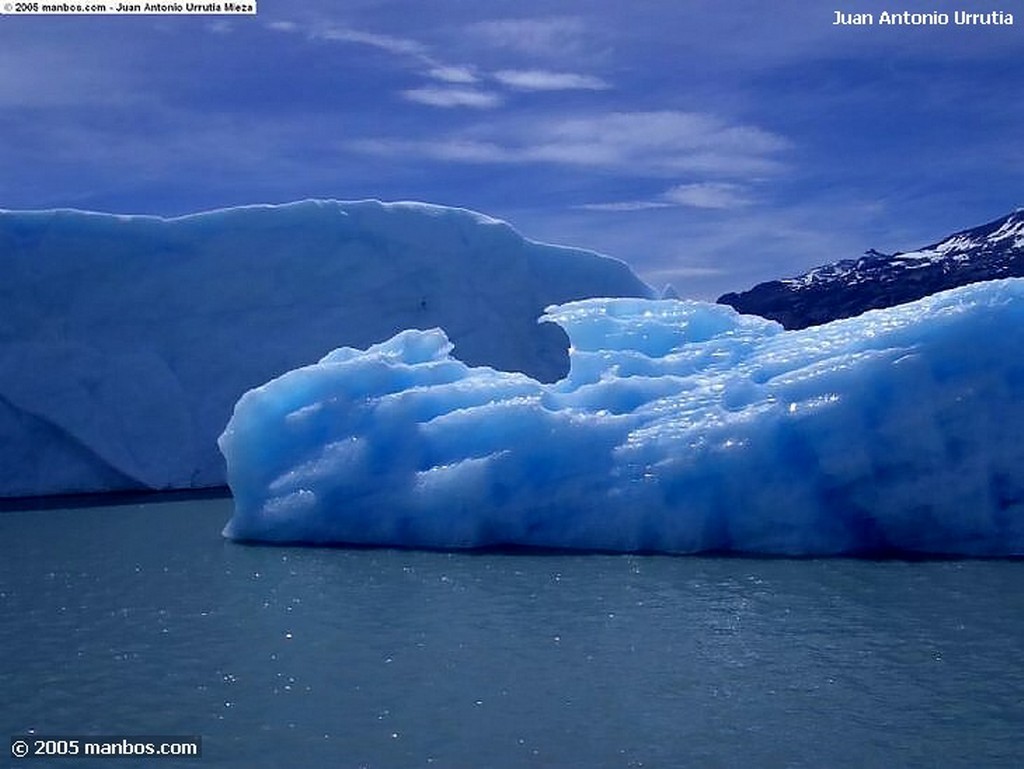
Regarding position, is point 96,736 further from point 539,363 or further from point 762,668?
point 539,363

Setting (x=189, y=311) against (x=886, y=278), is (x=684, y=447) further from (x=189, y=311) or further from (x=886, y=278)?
(x=886, y=278)

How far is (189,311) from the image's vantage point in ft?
50.9

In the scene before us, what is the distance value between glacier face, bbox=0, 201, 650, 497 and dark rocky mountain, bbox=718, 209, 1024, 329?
2571 centimetres

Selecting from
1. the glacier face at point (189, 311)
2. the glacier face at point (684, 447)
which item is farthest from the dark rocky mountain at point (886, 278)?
the glacier face at point (684, 447)

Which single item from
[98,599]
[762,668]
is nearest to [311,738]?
[762,668]

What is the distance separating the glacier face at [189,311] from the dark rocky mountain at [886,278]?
25715mm

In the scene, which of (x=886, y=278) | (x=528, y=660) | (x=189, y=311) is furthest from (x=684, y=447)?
(x=886, y=278)

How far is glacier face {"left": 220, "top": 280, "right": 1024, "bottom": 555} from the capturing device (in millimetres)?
8391

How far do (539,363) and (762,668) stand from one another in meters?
13.4

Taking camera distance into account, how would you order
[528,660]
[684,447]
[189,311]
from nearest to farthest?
[528,660], [684,447], [189,311]

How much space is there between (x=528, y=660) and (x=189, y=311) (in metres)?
11.0

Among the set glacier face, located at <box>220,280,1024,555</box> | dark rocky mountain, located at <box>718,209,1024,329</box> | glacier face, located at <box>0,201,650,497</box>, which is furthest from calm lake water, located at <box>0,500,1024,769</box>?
dark rocky mountain, located at <box>718,209,1024,329</box>

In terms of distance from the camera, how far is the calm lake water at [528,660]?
4.45 metres

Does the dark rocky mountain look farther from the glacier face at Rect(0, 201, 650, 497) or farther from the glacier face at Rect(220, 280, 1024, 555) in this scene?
the glacier face at Rect(220, 280, 1024, 555)
